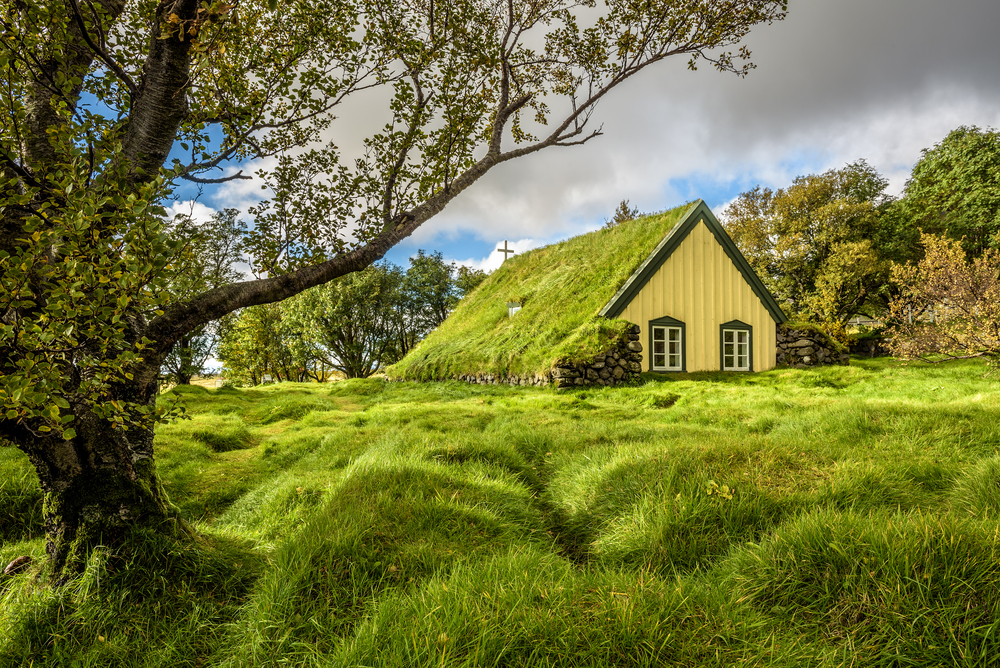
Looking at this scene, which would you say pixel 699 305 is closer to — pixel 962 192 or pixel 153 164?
pixel 153 164

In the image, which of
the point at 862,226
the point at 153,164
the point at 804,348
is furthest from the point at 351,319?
the point at 862,226

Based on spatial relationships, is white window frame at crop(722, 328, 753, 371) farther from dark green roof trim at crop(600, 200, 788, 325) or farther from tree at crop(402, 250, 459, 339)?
tree at crop(402, 250, 459, 339)

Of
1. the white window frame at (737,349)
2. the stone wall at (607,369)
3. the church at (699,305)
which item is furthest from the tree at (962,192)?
the stone wall at (607,369)

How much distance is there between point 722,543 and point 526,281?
20040mm

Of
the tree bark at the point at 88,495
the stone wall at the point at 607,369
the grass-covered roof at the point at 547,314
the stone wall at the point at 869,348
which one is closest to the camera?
the tree bark at the point at 88,495

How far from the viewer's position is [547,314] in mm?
17734

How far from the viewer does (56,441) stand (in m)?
3.07

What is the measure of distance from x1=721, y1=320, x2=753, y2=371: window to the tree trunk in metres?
16.9

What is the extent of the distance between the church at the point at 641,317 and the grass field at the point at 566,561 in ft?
26.5

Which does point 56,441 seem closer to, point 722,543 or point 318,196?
point 318,196

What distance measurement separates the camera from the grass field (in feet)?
7.58

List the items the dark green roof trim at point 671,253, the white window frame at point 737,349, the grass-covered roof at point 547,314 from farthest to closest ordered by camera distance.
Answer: the white window frame at point 737,349
the grass-covered roof at point 547,314
the dark green roof trim at point 671,253

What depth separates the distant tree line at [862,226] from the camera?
78.3ft

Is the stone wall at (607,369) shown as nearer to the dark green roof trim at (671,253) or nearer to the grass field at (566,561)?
the dark green roof trim at (671,253)
